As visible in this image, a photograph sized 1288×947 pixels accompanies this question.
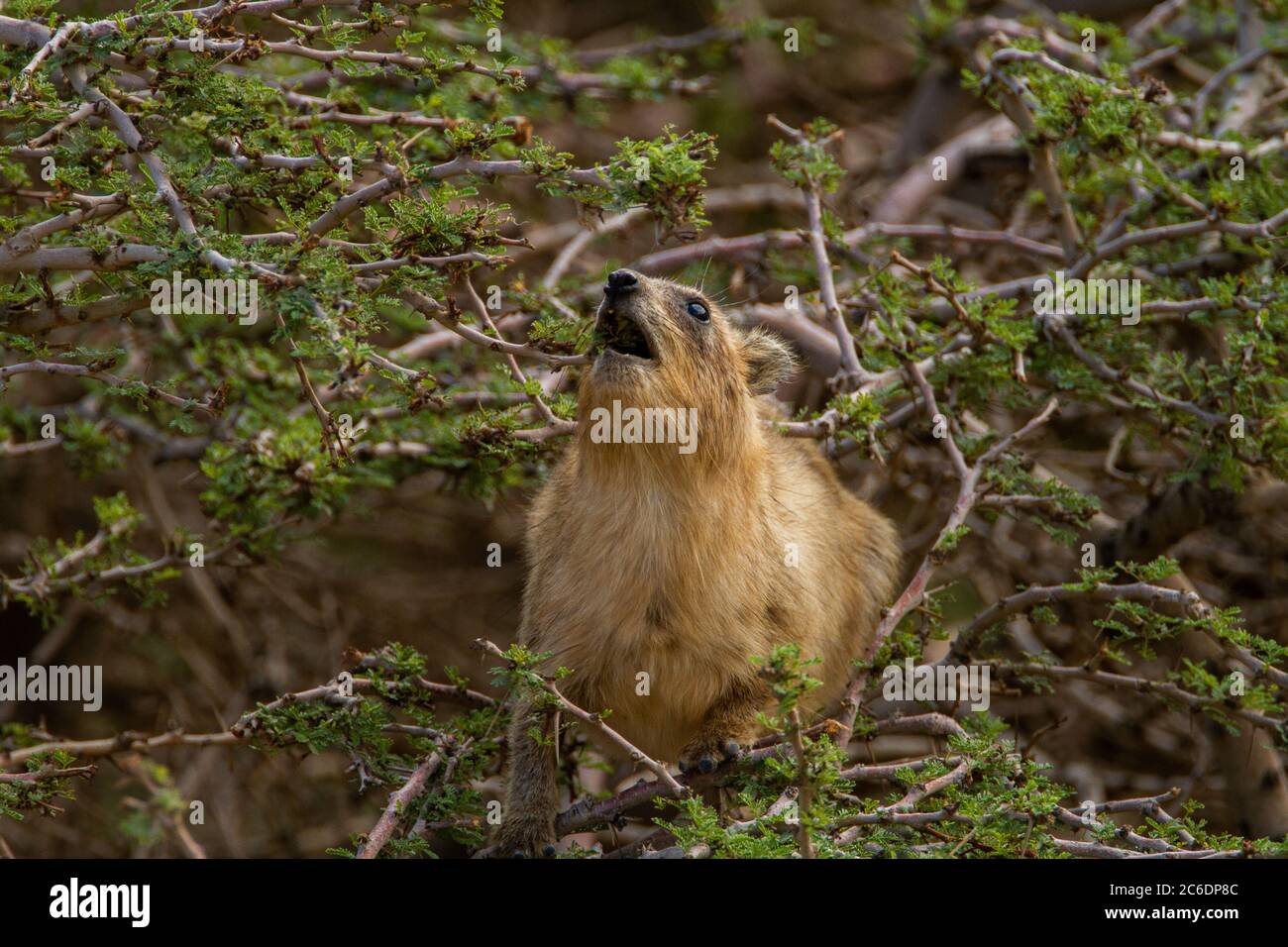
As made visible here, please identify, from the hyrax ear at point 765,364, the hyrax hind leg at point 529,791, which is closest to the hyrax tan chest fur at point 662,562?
the hyrax hind leg at point 529,791

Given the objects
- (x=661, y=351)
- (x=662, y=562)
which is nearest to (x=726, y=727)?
(x=662, y=562)

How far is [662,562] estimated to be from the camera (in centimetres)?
462

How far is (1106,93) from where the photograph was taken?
16.9 feet

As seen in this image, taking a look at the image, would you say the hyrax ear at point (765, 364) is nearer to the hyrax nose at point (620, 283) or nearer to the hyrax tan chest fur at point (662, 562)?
the hyrax tan chest fur at point (662, 562)

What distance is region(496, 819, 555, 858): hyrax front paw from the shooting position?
14.7ft

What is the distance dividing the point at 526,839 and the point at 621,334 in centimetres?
174

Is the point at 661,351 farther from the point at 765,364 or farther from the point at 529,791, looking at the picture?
the point at 529,791

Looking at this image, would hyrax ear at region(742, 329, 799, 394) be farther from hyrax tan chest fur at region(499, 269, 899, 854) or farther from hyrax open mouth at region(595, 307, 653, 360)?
hyrax open mouth at region(595, 307, 653, 360)

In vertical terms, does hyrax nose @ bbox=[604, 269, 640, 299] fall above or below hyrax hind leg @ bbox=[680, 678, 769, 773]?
above

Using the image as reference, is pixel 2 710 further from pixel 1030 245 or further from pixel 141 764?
pixel 1030 245

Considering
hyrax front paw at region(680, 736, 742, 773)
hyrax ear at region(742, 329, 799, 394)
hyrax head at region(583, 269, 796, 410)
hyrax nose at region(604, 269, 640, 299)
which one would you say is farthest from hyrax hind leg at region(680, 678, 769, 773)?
hyrax nose at region(604, 269, 640, 299)

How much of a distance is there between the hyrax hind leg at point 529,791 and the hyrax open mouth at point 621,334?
1249 millimetres

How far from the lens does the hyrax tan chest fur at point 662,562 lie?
4.53 meters

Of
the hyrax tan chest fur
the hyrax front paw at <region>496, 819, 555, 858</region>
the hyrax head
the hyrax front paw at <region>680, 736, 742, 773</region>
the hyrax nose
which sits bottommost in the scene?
the hyrax front paw at <region>496, 819, 555, 858</region>
